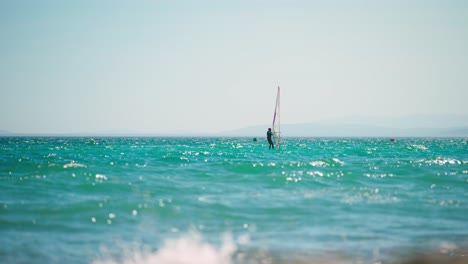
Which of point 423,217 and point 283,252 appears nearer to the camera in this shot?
point 283,252

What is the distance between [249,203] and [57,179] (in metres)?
9.22

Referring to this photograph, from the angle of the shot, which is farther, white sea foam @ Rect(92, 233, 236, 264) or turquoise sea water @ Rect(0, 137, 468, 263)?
turquoise sea water @ Rect(0, 137, 468, 263)

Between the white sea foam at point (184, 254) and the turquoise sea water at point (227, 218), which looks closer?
the white sea foam at point (184, 254)

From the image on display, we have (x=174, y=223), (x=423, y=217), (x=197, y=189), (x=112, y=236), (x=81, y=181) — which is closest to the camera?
(x=112, y=236)

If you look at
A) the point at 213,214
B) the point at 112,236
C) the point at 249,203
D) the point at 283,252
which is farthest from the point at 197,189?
the point at 283,252

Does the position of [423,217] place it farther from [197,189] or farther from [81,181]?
[81,181]

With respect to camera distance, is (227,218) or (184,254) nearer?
(184,254)

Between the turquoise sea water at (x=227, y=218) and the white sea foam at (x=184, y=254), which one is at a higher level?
the turquoise sea water at (x=227, y=218)

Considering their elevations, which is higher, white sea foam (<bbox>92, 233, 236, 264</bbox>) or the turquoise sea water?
the turquoise sea water

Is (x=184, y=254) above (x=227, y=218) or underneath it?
underneath

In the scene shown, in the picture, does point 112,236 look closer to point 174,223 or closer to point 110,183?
point 174,223

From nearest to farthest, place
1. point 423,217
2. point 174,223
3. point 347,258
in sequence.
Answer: point 347,258
point 174,223
point 423,217

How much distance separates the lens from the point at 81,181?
18.6 m

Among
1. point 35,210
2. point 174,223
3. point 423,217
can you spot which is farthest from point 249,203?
point 35,210
